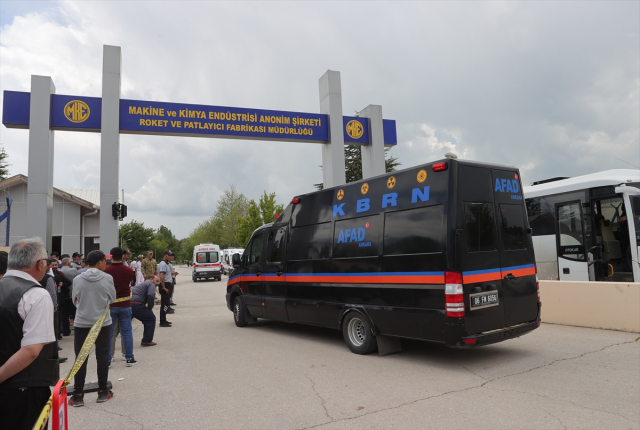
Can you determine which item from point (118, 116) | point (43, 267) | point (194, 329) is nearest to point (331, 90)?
point (118, 116)

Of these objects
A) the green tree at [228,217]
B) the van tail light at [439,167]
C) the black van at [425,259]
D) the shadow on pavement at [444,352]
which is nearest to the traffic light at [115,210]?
the shadow on pavement at [444,352]

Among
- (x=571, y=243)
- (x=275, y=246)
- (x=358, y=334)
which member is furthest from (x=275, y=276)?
(x=571, y=243)

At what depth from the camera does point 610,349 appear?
283 inches

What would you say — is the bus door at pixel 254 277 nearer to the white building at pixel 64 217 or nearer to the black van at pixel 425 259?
the black van at pixel 425 259

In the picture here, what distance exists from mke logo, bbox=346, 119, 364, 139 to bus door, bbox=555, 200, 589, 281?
757cm

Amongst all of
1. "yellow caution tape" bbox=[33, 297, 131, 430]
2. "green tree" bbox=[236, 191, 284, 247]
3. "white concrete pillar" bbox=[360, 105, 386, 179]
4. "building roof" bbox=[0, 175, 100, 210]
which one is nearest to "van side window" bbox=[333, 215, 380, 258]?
"yellow caution tape" bbox=[33, 297, 131, 430]

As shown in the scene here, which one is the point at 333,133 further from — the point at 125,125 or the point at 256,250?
the point at 256,250

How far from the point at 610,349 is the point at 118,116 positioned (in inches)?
554

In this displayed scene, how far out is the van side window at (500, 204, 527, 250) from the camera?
22.1ft

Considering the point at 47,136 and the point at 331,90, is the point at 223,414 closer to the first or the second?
the point at 47,136

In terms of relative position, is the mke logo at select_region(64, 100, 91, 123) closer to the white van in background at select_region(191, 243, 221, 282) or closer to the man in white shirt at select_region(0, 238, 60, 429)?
the man in white shirt at select_region(0, 238, 60, 429)

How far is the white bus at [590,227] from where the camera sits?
10.4m

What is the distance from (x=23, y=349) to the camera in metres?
2.57

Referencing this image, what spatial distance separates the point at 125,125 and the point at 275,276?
8285mm
